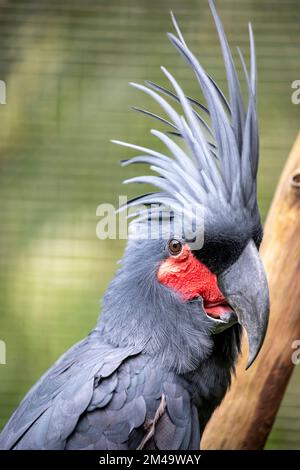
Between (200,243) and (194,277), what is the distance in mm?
69

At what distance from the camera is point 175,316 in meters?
1.37

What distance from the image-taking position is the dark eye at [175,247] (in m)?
1.35

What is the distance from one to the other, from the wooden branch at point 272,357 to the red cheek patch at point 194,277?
38 cm

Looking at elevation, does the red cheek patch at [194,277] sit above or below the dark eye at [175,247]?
below

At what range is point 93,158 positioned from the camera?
256 cm

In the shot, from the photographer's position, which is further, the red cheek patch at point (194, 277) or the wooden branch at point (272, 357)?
the wooden branch at point (272, 357)

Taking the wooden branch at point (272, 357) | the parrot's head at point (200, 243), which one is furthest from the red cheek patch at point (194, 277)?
the wooden branch at point (272, 357)

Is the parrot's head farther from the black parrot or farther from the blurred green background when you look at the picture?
the blurred green background

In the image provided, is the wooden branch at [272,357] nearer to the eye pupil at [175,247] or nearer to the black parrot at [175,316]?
the black parrot at [175,316]

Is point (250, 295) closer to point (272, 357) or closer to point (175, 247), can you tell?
point (175, 247)

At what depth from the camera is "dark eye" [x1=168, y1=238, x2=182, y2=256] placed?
1.35m
